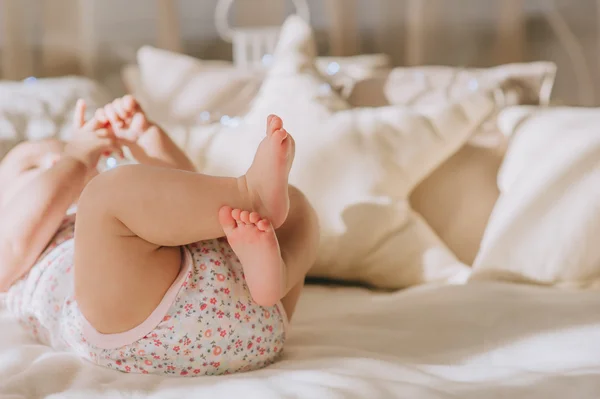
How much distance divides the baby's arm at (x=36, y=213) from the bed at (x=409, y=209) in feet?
0.35

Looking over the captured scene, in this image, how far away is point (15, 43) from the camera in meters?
1.86

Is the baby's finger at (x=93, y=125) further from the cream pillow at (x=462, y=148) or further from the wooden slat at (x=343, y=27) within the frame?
the wooden slat at (x=343, y=27)

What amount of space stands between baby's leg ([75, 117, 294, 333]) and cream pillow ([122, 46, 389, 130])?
73 cm

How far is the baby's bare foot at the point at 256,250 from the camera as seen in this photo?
707mm

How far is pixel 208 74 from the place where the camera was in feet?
5.08

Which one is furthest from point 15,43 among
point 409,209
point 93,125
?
point 409,209

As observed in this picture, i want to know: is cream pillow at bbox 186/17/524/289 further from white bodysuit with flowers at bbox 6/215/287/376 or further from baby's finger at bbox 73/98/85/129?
white bodysuit with flowers at bbox 6/215/287/376

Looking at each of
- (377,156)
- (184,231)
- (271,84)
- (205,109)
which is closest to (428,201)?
(377,156)

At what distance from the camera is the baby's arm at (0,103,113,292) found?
0.92 m

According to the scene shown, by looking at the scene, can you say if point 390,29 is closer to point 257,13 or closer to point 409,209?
point 257,13

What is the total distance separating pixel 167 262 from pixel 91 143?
33 cm

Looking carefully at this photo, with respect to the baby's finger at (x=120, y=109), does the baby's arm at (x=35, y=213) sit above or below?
below

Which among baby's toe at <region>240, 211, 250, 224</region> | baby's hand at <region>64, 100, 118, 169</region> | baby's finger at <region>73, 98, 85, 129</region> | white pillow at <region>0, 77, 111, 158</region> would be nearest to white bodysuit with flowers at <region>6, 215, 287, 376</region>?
baby's toe at <region>240, 211, 250, 224</region>

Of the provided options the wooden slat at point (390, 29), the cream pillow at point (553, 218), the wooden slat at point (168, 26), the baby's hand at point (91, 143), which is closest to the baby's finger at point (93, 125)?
the baby's hand at point (91, 143)
